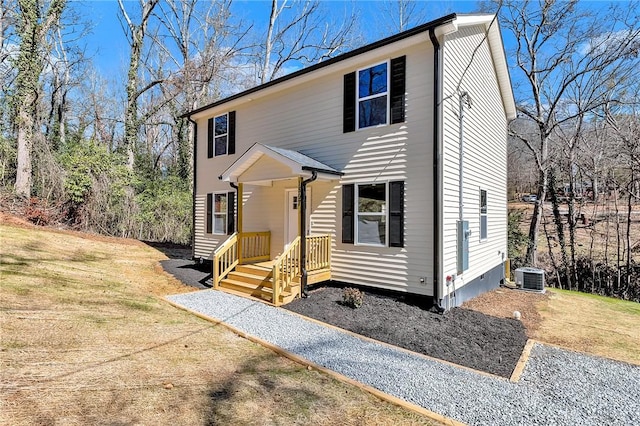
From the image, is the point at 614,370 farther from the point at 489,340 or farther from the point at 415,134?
the point at 415,134

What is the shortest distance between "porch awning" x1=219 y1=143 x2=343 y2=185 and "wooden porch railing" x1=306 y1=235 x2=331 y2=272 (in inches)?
57.0

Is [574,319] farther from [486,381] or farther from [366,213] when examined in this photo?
[366,213]

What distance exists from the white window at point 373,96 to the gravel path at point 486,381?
4.63 metres

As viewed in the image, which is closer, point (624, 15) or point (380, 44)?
point (380, 44)

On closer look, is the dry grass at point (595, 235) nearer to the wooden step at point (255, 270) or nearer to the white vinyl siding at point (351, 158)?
the white vinyl siding at point (351, 158)

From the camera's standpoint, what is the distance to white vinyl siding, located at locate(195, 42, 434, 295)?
6.80 metres

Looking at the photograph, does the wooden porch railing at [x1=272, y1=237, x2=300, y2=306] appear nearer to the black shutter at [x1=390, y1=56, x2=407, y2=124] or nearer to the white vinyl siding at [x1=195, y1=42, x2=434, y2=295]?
the white vinyl siding at [x1=195, y1=42, x2=434, y2=295]

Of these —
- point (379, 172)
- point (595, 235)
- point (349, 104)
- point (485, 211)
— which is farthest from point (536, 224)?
point (349, 104)

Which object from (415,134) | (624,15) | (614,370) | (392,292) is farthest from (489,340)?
(624,15)

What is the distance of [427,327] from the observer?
19.5 ft

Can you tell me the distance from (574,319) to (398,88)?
6.42 m

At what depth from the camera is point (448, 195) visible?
22.4 ft

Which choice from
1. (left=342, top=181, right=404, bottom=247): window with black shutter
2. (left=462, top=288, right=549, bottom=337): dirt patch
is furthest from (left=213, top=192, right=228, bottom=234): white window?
(left=462, top=288, right=549, bottom=337): dirt patch

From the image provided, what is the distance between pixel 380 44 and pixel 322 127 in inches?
91.1
